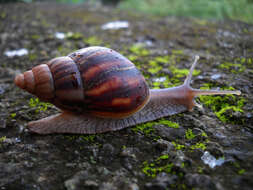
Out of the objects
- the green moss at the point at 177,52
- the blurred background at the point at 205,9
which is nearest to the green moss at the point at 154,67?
the green moss at the point at 177,52

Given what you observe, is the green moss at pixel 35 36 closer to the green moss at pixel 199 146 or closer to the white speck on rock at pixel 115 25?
the white speck on rock at pixel 115 25

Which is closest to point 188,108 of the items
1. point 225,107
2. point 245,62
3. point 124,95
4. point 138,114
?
point 225,107

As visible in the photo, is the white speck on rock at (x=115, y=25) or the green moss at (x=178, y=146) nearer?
the green moss at (x=178, y=146)

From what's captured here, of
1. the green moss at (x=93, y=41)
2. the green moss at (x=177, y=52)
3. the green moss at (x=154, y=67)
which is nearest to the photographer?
the green moss at (x=154, y=67)

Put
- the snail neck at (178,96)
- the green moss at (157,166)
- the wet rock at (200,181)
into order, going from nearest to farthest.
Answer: the wet rock at (200,181) → the green moss at (157,166) → the snail neck at (178,96)

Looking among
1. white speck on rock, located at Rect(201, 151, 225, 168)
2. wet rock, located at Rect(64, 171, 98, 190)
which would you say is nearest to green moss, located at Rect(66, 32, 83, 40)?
wet rock, located at Rect(64, 171, 98, 190)

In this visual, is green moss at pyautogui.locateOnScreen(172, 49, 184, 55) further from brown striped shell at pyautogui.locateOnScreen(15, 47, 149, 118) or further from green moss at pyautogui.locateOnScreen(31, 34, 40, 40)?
green moss at pyautogui.locateOnScreen(31, 34, 40, 40)

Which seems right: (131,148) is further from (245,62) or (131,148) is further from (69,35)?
(69,35)

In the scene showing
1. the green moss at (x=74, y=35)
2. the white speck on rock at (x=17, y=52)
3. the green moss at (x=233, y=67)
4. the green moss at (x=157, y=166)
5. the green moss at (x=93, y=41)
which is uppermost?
the green moss at (x=74, y=35)
